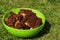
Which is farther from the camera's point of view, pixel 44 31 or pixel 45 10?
pixel 45 10

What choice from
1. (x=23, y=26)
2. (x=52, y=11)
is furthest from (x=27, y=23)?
(x=52, y=11)

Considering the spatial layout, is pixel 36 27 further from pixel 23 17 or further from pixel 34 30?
pixel 23 17

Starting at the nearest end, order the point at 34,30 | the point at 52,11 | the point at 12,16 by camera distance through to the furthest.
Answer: the point at 34,30 → the point at 12,16 → the point at 52,11

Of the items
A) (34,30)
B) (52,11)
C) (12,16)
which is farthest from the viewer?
(52,11)

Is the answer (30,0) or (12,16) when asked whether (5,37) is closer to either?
(12,16)

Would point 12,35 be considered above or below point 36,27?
below

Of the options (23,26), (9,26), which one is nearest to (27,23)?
(23,26)

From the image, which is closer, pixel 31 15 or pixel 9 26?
pixel 9 26
